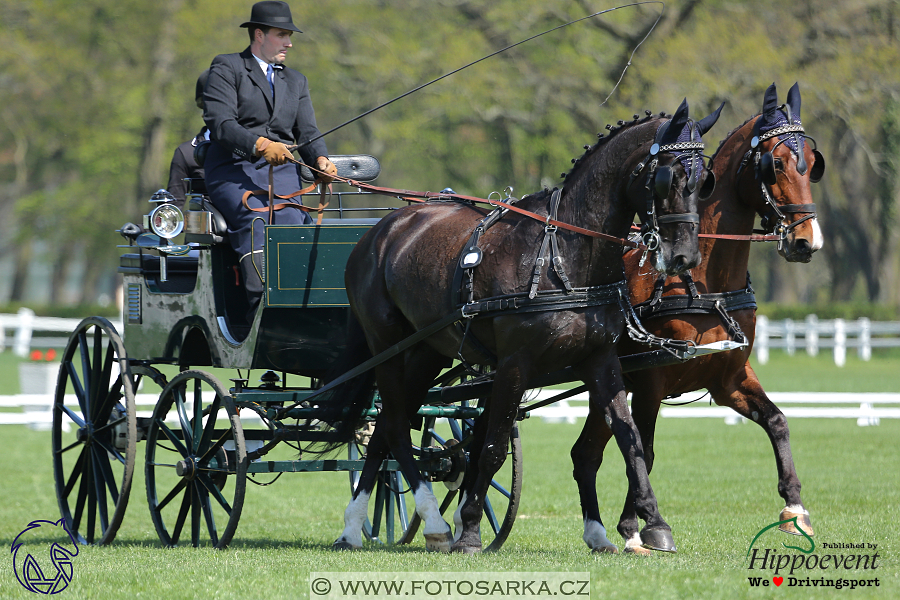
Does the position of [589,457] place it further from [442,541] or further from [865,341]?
[865,341]

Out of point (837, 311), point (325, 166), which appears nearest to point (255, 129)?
point (325, 166)

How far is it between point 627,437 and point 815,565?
3.33ft

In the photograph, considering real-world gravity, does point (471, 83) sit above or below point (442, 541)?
above

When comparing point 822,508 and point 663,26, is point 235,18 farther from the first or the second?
point 822,508

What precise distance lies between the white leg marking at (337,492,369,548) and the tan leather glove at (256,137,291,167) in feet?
6.58

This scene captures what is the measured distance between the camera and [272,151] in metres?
6.83

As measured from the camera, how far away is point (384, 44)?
28406 mm

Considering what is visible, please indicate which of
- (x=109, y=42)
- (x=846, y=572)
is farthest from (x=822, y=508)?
(x=109, y=42)

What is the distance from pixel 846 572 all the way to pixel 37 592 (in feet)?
11.8

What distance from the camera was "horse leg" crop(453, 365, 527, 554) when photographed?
571 centimetres

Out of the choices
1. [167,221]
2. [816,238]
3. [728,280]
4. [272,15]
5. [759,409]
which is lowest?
[759,409]

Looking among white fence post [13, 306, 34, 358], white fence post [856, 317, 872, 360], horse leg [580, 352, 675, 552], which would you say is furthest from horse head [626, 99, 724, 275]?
white fence post [13, 306, 34, 358]

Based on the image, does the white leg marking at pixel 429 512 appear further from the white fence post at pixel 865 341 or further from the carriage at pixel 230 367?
the white fence post at pixel 865 341

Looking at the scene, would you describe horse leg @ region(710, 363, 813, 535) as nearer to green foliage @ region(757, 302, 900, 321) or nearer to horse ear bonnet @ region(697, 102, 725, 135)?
horse ear bonnet @ region(697, 102, 725, 135)
